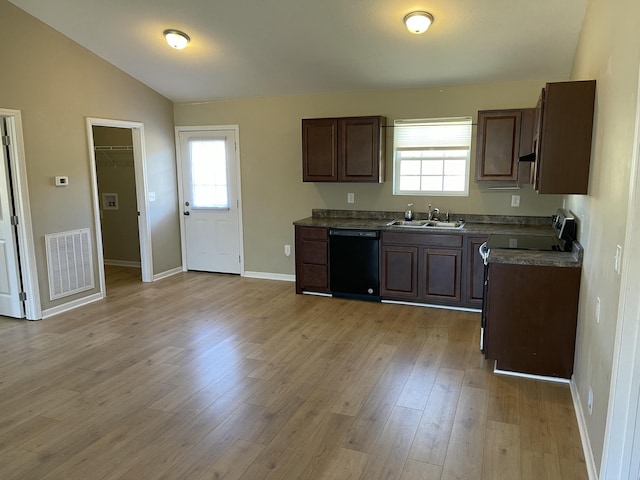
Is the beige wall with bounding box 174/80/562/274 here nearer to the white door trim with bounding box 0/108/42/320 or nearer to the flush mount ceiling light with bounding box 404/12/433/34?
the flush mount ceiling light with bounding box 404/12/433/34

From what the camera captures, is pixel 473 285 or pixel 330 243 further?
pixel 330 243

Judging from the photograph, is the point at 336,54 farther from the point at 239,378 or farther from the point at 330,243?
the point at 239,378

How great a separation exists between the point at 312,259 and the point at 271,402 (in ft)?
8.34

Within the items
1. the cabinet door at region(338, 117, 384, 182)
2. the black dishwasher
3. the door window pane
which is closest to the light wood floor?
the black dishwasher

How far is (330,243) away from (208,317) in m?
1.55

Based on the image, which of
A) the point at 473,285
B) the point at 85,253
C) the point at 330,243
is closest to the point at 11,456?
the point at 85,253

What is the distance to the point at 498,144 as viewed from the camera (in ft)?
15.0

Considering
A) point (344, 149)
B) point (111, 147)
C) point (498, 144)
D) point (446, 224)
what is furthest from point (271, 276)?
point (498, 144)

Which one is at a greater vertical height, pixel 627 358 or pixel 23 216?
pixel 23 216

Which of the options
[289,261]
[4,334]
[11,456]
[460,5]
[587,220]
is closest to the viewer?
[11,456]

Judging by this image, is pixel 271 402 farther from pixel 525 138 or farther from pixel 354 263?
pixel 525 138

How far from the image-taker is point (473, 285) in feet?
15.2

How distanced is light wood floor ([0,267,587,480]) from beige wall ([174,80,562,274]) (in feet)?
4.65

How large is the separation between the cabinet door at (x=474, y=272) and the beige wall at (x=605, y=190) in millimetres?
1500
